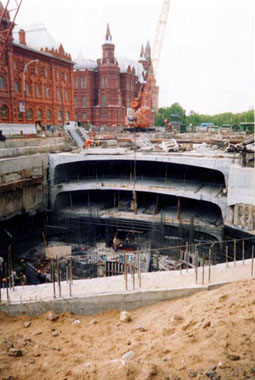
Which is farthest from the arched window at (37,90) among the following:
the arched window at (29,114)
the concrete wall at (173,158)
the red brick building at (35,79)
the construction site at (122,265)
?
the concrete wall at (173,158)

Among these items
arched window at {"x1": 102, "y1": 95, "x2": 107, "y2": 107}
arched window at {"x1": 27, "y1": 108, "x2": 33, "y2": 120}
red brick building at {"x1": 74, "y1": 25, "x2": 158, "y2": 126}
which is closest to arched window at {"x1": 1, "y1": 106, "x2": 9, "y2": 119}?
arched window at {"x1": 27, "y1": 108, "x2": 33, "y2": 120}

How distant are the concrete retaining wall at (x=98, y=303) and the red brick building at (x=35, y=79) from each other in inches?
1189

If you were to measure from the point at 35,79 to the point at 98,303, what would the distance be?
43.1 metres

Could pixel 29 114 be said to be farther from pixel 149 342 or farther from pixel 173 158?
pixel 149 342

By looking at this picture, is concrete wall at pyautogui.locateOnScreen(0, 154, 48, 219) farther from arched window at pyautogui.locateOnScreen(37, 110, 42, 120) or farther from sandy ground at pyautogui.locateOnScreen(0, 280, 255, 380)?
arched window at pyautogui.locateOnScreen(37, 110, 42, 120)

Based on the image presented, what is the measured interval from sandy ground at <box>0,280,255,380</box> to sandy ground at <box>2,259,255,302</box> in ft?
2.05

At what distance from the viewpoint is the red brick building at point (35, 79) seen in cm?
4028

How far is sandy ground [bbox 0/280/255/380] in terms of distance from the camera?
236 inches

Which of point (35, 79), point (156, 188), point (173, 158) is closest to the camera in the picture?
point (173, 158)

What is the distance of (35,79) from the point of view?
46.0 meters

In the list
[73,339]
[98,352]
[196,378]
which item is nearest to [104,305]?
[73,339]

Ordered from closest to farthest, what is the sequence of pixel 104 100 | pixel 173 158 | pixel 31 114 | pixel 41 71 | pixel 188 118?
pixel 173 158 < pixel 31 114 < pixel 41 71 < pixel 104 100 < pixel 188 118

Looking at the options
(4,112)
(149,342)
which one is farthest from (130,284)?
(4,112)

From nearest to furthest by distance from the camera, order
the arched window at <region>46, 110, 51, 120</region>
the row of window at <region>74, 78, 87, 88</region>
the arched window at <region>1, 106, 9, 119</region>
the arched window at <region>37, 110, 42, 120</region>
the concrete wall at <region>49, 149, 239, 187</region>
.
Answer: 1. the concrete wall at <region>49, 149, 239, 187</region>
2. the arched window at <region>1, 106, 9, 119</region>
3. the arched window at <region>37, 110, 42, 120</region>
4. the arched window at <region>46, 110, 51, 120</region>
5. the row of window at <region>74, 78, 87, 88</region>
